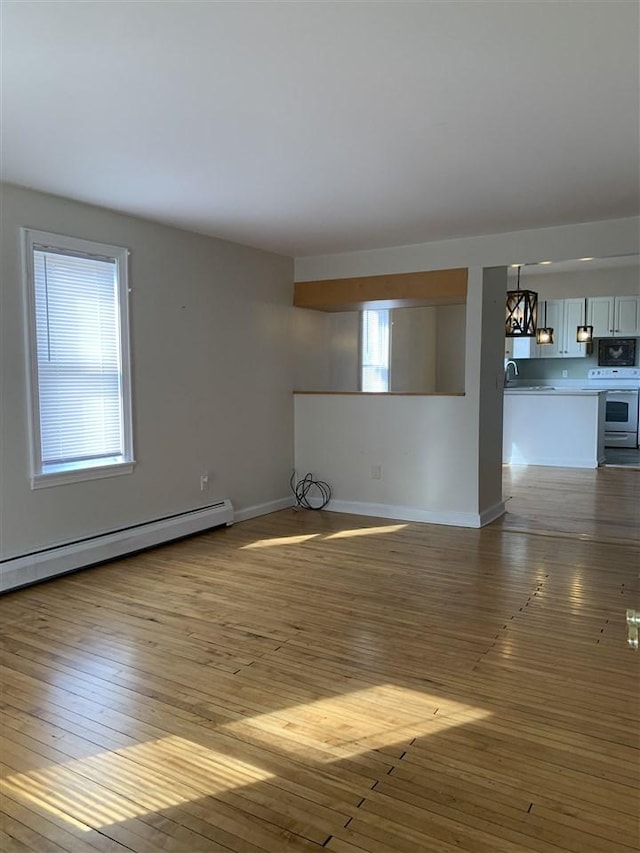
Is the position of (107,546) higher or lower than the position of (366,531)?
higher

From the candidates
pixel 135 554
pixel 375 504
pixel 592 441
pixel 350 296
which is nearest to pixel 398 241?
pixel 350 296

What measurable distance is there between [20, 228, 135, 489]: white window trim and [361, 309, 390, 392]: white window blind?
3606mm

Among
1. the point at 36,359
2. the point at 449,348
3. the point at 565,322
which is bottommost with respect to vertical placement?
the point at 36,359

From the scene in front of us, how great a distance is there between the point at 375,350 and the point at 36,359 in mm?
4789

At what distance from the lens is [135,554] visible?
14.8 ft

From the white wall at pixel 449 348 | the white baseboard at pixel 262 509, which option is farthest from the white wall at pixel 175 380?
the white wall at pixel 449 348

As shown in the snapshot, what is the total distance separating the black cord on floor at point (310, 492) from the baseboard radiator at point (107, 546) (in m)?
1.03

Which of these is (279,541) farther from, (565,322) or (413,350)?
(565,322)

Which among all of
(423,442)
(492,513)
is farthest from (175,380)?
(492,513)

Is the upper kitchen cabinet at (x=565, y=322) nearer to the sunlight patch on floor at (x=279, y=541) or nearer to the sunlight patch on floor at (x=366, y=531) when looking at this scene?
the sunlight patch on floor at (x=366, y=531)

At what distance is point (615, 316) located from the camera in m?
9.74

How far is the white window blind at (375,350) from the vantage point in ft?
25.0

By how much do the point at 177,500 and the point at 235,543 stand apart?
576mm

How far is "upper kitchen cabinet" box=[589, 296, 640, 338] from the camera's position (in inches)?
379
